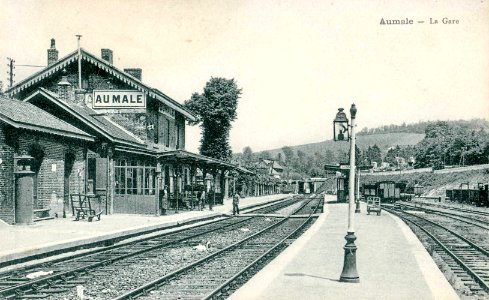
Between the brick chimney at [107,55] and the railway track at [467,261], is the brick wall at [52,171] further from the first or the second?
the brick chimney at [107,55]

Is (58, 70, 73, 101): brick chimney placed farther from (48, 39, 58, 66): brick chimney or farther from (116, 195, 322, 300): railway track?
(116, 195, 322, 300): railway track

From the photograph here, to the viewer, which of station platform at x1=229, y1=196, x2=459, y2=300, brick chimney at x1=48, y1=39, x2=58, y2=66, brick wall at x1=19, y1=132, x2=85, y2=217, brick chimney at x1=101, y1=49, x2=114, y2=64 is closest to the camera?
station platform at x1=229, y1=196, x2=459, y2=300

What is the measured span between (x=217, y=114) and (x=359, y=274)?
126 feet

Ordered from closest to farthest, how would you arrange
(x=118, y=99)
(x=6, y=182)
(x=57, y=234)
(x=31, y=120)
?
(x=57, y=234), (x=6, y=182), (x=31, y=120), (x=118, y=99)

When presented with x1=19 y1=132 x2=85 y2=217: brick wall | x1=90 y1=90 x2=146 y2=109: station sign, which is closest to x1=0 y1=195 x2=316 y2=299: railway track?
x1=19 y1=132 x2=85 y2=217: brick wall

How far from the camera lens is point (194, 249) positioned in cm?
1512

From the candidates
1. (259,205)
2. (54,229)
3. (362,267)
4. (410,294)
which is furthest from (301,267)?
(259,205)

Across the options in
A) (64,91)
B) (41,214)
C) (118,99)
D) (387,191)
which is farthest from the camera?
(387,191)

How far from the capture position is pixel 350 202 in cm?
952

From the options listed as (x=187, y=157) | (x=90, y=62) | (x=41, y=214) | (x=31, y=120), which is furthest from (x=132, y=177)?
(x=31, y=120)

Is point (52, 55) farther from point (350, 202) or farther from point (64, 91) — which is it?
point (350, 202)

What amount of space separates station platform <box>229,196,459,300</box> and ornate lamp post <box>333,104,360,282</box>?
20 cm

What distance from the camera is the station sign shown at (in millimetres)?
22703

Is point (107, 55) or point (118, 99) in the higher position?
point (107, 55)
